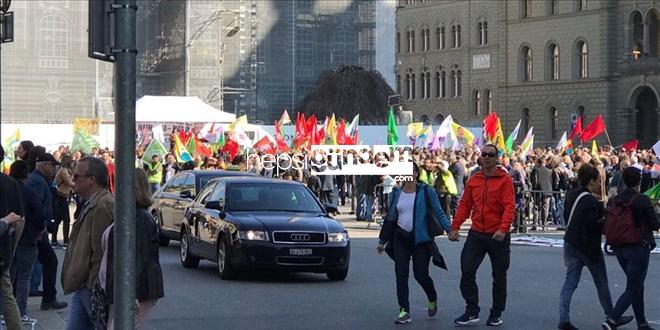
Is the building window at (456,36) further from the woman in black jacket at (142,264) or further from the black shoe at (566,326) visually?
the woman in black jacket at (142,264)

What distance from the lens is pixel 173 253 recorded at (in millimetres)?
23531

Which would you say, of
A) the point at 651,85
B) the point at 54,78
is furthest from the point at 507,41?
the point at 54,78

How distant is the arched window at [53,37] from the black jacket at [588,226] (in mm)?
49399

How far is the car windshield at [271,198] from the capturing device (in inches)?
762

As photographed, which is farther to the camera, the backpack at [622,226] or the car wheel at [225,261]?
the car wheel at [225,261]

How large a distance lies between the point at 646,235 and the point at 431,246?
2.36 metres

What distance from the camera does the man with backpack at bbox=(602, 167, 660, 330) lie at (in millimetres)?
13164

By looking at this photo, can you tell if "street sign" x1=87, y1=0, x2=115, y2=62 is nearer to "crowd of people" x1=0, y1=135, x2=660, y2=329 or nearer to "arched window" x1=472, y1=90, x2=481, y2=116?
"crowd of people" x1=0, y1=135, x2=660, y2=329

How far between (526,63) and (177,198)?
2505 inches

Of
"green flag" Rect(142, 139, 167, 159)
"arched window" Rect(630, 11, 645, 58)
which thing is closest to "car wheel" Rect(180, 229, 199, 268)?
"green flag" Rect(142, 139, 167, 159)

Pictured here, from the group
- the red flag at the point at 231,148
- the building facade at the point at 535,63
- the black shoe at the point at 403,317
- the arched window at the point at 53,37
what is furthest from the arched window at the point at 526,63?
the black shoe at the point at 403,317

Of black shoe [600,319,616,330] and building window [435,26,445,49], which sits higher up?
building window [435,26,445,49]

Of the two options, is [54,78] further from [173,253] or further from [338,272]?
[338,272]

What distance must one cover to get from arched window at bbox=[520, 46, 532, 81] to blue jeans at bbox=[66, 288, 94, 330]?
3018 inches
